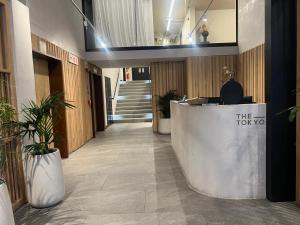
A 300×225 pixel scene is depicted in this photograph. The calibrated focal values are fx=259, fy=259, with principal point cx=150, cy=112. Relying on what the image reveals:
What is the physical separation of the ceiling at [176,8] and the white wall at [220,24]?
220 millimetres

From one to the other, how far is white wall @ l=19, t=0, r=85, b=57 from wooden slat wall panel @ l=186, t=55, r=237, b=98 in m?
3.28

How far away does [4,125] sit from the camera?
2848 mm

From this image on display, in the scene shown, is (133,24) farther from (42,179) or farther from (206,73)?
(42,179)

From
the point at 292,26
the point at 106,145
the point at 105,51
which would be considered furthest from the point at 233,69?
the point at 292,26

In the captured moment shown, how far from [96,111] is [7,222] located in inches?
298

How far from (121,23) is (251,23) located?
12.9 ft

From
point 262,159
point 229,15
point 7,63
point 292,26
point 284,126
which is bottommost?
point 262,159

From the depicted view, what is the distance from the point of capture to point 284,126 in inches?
117

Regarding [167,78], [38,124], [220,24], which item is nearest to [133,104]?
[167,78]

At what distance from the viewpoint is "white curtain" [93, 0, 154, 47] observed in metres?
8.05

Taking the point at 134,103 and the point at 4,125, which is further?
the point at 134,103

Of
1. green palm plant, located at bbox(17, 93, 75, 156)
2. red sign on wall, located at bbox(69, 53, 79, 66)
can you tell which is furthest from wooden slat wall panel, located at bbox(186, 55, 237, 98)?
green palm plant, located at bbox(17, 93, 75, 156)

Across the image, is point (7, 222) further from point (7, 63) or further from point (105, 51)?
point (105, 51)

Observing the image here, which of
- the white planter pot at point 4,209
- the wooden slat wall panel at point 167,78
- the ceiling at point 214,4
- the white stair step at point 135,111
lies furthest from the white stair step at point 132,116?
the white planter pot at point 4,209
